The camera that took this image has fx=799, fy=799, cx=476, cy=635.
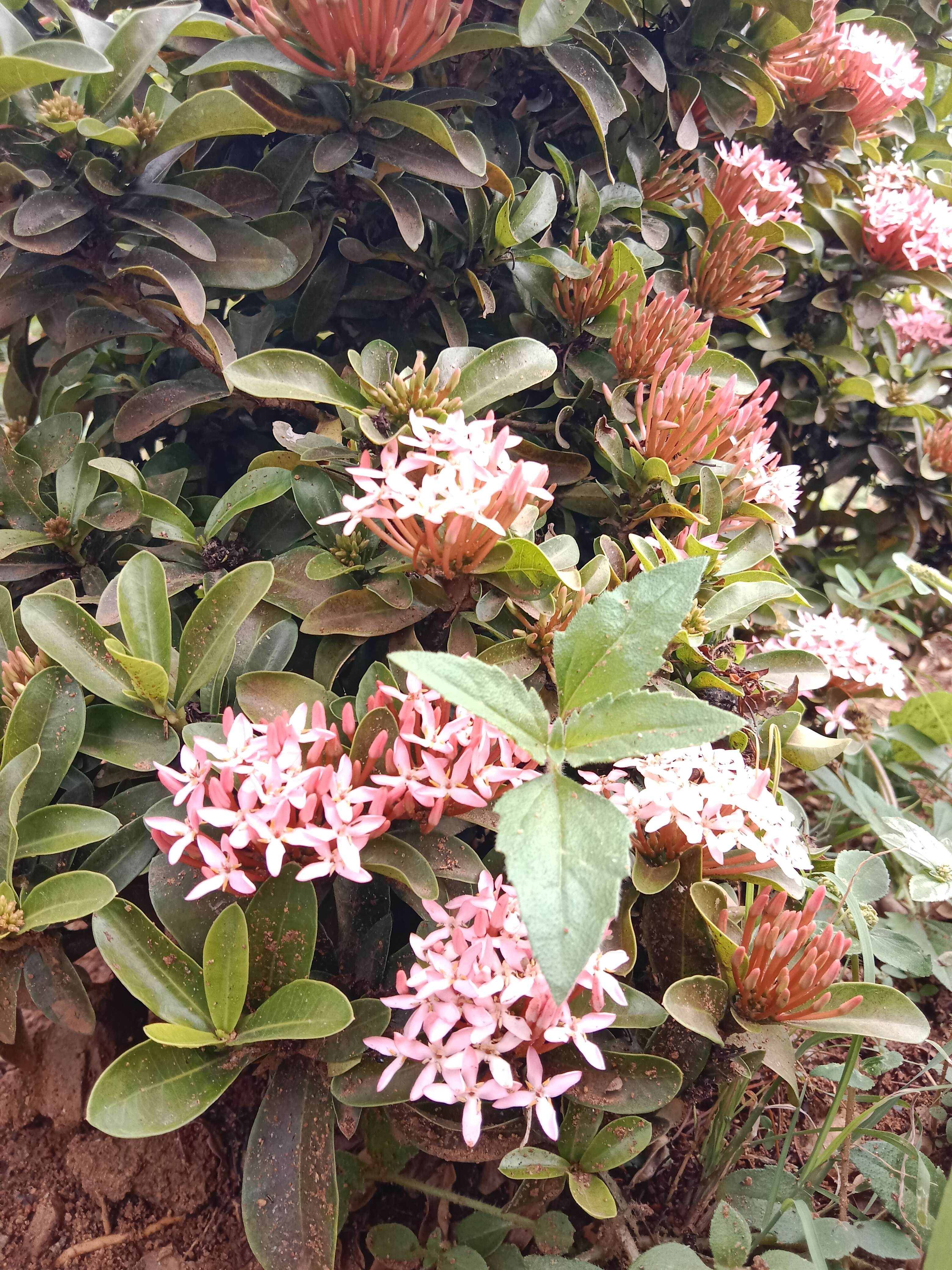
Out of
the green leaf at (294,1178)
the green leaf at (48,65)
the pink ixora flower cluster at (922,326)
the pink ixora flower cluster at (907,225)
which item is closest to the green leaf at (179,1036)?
the green leaf at (294,1178)

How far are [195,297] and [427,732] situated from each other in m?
0.66

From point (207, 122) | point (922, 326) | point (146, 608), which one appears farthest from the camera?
point (922, 326)

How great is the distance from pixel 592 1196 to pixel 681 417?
92cm

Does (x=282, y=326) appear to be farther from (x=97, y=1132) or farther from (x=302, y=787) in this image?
(x=97, y=1132)

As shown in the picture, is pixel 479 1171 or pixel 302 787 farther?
pixel 479 1171

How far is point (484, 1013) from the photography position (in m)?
Answer: 0.73

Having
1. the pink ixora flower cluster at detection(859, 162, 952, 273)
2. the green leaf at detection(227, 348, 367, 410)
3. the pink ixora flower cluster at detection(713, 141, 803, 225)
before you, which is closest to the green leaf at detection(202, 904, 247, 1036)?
the green leaf at detection(227, 348, 367, 410)

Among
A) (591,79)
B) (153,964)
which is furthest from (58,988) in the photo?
(591,79)

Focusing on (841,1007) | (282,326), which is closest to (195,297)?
(282,326)

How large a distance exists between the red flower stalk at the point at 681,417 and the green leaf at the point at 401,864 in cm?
56

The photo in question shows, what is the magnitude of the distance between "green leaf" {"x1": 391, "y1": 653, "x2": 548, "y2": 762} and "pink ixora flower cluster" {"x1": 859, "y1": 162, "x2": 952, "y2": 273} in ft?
4.96

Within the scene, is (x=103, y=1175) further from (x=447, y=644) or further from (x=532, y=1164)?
(x=447, y=644)

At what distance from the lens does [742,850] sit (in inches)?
37.0

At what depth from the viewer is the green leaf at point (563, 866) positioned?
52 cm
